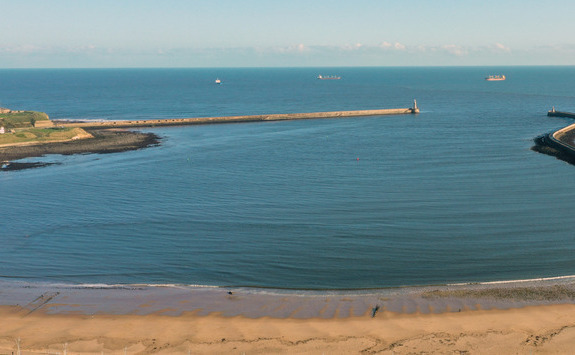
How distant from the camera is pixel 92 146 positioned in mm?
97750

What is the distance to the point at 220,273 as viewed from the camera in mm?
39500

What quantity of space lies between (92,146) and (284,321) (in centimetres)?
7486

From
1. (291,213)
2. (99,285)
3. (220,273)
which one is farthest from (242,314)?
(291,213)

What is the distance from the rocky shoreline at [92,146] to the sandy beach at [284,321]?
58.7 meters

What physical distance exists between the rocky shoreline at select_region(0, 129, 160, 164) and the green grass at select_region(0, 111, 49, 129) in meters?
14.5

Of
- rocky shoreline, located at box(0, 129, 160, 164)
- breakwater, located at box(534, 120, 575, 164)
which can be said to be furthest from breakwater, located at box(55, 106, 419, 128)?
breakwater, located at box(534, 120, 575, 164)

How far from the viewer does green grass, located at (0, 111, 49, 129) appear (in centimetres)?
11044

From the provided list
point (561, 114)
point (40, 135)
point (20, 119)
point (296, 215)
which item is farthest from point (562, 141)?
point (20, 119)

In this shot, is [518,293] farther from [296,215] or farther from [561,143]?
[561,143]

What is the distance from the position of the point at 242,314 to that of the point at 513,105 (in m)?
154

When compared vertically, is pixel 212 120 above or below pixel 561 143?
above

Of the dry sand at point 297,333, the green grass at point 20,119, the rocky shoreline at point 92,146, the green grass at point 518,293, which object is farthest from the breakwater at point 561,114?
the green grass at point 20,119

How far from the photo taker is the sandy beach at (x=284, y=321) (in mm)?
28938

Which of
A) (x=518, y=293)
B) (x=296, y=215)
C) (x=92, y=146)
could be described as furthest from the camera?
(x=92, y=146)
